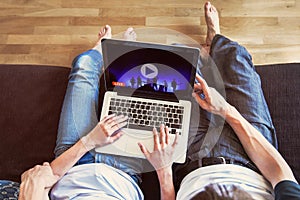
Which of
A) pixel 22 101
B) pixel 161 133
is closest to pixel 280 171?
pixel 161 133

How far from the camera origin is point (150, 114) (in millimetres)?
1169

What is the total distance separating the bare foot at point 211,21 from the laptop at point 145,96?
456 millimetres

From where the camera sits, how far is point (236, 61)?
1.22 m

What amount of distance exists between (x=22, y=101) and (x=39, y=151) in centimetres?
21

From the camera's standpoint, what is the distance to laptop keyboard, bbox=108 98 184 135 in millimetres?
1159

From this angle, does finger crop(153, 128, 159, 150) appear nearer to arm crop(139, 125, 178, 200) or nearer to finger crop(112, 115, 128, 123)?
arm crop(139, 125, 178, 200)

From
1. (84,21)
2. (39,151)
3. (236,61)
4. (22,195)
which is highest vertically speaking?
(84,21)

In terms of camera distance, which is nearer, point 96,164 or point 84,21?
point 96,164

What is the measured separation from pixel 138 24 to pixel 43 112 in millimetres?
638

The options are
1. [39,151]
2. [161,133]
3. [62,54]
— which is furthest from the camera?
[62,54]

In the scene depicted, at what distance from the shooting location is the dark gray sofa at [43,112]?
1197 millimetres

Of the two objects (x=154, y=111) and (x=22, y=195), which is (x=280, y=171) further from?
(x=22, y=195)

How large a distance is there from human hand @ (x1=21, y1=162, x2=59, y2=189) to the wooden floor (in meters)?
0.64

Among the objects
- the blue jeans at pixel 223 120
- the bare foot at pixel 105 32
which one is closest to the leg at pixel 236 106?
the blue jeans at pixel 223 120
